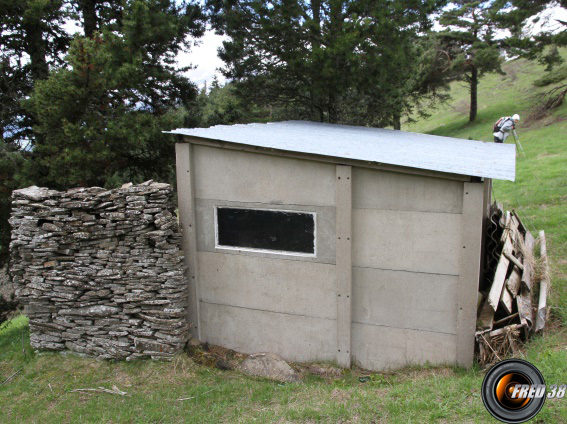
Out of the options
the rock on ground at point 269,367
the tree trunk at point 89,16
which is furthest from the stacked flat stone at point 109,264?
the tree trunk at point 89,16

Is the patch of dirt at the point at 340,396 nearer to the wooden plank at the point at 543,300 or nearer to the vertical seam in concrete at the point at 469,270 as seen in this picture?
the vertical seam in concrete at the point at 469,270

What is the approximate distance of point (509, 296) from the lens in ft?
22.9

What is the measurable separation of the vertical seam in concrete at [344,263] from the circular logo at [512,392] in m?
2.77

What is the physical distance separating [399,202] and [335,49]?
23.5 ft

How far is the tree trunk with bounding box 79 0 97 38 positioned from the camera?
41.7ft

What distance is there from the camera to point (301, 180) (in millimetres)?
6957

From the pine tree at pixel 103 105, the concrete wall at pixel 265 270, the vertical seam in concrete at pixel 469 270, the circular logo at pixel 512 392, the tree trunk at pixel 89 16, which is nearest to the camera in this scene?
the circular logo at pixel 512 392

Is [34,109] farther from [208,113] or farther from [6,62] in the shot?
[208,113]

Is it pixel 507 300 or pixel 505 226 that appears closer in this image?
pixel 507 300

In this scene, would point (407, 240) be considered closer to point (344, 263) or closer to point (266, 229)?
point (344, 263)

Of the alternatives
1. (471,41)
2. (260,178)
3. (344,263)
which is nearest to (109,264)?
(260,178)

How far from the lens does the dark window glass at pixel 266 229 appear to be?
7074 mm

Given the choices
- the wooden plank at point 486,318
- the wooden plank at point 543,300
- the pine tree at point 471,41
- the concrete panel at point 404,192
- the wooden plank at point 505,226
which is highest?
the pine tree at point 471,41

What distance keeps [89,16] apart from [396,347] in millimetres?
12393
